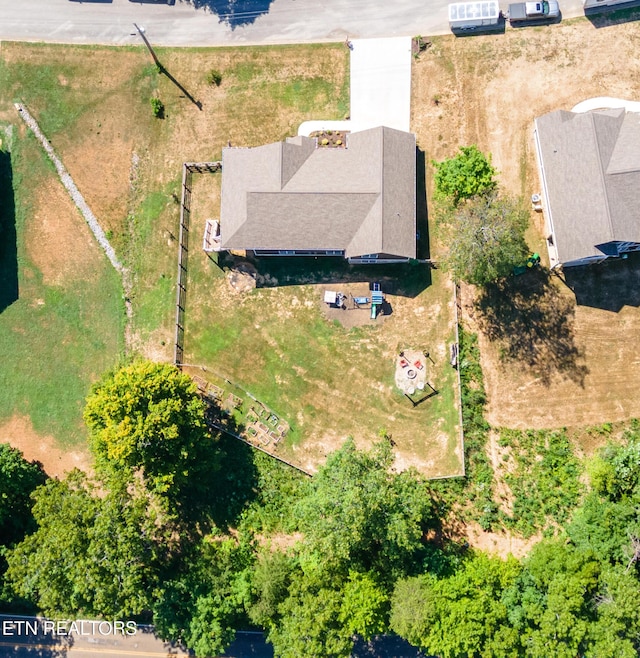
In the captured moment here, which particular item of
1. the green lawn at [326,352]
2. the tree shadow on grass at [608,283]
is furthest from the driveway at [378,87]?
the tree shadow on grass at [608,283]

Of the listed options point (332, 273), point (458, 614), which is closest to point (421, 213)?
point (332, 273)

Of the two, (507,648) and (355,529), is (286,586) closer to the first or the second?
(355,529)

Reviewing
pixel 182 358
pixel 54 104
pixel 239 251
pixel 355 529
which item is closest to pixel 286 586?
pixel 355 529

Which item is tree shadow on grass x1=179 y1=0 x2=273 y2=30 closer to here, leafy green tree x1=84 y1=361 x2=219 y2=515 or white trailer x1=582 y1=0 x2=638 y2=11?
white trailer x1=582 y1=0 x2=638 y2=11

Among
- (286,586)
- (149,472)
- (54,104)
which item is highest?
(54,104)

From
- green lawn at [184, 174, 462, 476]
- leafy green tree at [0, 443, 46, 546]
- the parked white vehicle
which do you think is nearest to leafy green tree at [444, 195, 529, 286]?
green lawn at [184, 174, 462, 476]

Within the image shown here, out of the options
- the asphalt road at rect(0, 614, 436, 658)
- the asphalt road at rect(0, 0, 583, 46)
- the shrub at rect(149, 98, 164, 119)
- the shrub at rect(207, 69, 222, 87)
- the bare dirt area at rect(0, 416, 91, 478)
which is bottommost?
the asphalt road at rect(0, 614, 436, 658)

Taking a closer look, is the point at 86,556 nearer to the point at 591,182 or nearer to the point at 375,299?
the point at 375,299
